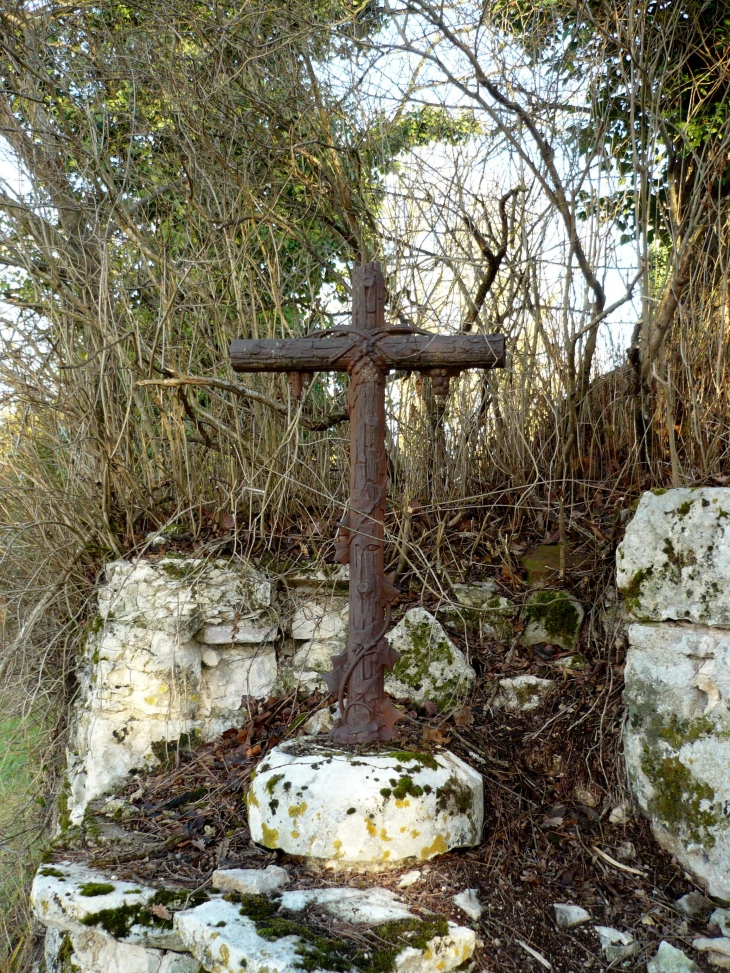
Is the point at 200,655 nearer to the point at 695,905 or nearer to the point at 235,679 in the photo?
the point at 235,679

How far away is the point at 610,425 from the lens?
4.14 metres

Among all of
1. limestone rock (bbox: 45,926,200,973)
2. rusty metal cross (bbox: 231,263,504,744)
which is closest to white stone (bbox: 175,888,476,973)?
limestone rock (bbox: 45,926,200,973)

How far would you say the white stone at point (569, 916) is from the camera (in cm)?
278

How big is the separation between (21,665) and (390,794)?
8.99 feet

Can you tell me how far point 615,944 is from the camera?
2713 mm

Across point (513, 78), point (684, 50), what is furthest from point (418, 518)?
point (684, 50)

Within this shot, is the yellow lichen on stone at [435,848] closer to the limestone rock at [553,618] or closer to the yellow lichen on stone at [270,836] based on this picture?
the yellow lichen on stone at [270,836]

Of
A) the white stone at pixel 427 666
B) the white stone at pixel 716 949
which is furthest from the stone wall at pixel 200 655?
the white stone at pixel 716 949

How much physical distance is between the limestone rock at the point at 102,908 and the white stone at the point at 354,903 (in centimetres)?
45

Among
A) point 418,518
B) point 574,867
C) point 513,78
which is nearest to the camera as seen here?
point 574,867

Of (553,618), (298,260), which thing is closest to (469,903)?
(553,618)

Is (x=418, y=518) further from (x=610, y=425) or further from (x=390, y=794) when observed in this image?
(x=390, y=794)

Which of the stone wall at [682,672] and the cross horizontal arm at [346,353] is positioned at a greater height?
the cross horizontal arm at [346,353]

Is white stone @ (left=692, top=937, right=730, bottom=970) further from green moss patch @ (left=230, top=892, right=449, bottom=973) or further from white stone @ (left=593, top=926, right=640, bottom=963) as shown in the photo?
green moss patch @ (left=230, top=892, right=449, bottom=973)
